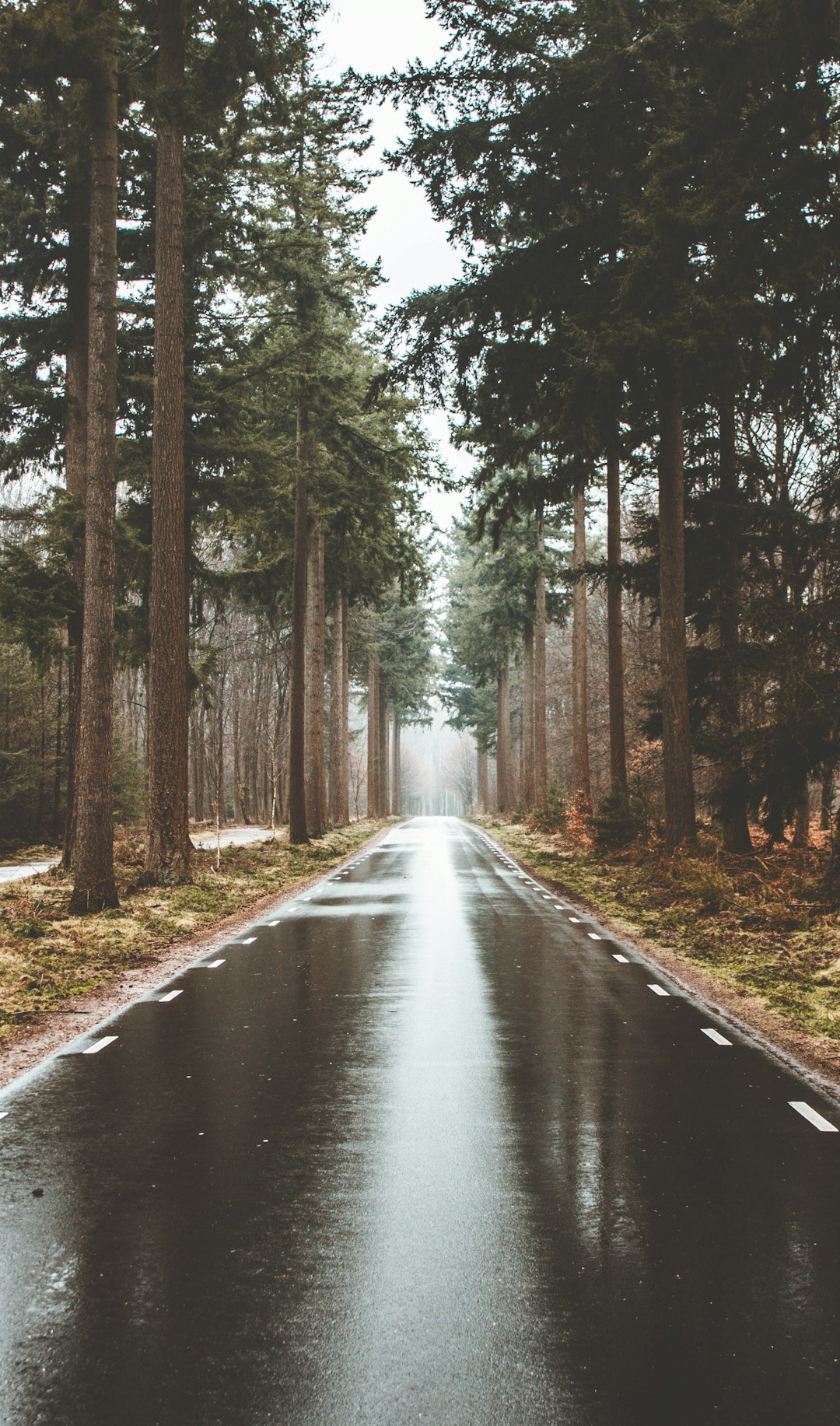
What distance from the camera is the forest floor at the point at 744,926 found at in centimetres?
871

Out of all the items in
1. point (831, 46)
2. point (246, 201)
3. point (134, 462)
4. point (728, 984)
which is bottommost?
point (728, 984)

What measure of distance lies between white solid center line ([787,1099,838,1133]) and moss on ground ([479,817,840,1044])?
195 centimetres

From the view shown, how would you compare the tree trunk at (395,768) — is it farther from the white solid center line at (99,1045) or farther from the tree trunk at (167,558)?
the white solid center line at (99,1045)

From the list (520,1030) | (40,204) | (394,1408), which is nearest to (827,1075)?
(520,1030)

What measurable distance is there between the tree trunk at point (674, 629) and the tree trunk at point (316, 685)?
Answer: 1617cm

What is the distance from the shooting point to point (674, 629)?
18.7 metres

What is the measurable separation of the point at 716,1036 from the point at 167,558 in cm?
1298

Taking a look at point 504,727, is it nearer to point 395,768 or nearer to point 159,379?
point 395,768

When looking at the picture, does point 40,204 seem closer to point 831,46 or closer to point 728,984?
point 831,46

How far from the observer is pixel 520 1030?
8094mm

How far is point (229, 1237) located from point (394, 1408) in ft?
4.63

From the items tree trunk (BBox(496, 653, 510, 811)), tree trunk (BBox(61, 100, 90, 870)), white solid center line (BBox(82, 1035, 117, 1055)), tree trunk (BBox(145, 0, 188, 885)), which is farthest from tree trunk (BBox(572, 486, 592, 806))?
tree trunk (BBox(496, 653, 510, 811))

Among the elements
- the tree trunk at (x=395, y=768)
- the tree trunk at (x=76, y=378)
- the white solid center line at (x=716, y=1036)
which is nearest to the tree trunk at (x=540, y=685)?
the tree trunk at (x=76, y=378)

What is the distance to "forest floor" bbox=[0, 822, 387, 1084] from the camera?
8.66 m
